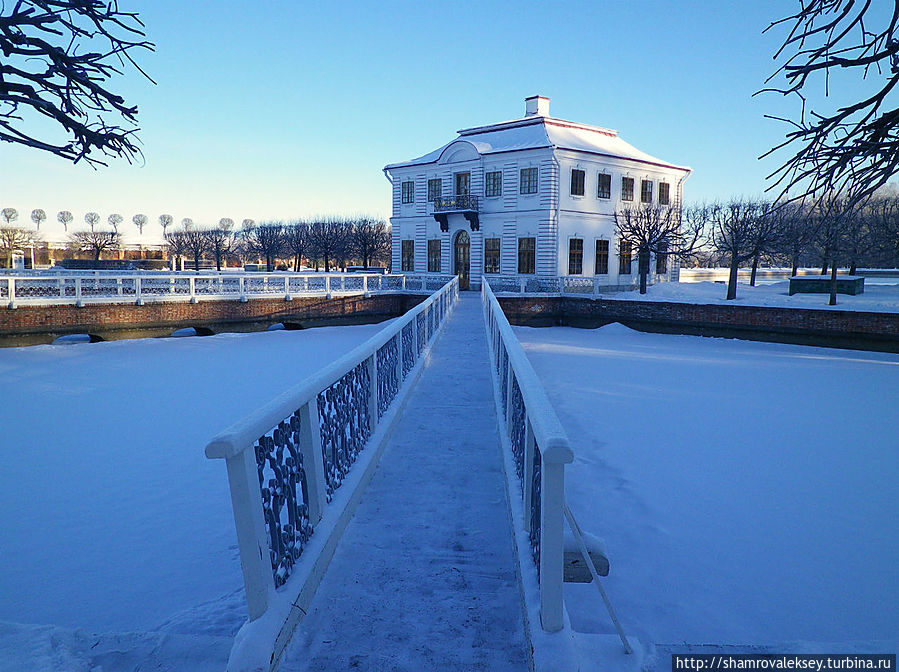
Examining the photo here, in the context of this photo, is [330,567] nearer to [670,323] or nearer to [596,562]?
[596,562]

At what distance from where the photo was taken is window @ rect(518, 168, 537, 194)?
32.1 meters

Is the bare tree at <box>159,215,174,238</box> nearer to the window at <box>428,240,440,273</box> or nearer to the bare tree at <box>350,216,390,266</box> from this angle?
the bare tree at <box>350,216,390,266</box>

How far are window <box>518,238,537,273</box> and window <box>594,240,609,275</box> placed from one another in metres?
4.04

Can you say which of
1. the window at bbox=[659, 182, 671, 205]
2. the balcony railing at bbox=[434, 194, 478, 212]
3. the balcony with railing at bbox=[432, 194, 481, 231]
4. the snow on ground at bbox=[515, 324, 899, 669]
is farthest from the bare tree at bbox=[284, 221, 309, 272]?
the snow on ground at bbox=[515, 324, 899, 669]

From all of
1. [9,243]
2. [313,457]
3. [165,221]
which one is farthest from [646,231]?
[165,221]

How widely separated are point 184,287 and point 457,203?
→ 16.3 metres

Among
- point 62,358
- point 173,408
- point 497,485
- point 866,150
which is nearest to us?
point 497,485

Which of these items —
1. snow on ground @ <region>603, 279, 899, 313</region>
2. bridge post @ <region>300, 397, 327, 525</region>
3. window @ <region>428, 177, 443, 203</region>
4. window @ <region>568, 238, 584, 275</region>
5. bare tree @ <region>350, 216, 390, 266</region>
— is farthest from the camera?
bare tree @ <region>350, 216, 390, 266</region>

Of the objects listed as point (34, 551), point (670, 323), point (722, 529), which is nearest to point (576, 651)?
point (722, 529)

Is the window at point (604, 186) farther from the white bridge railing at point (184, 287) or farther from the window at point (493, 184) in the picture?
the white bridge railing at point (184, 287)

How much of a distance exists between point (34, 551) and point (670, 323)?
21.7m

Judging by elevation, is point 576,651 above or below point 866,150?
below

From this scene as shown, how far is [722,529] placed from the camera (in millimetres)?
5996

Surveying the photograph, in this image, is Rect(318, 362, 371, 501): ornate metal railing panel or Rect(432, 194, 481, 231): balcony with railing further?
Rect(432, 194, 481, 231): balcony with railing
